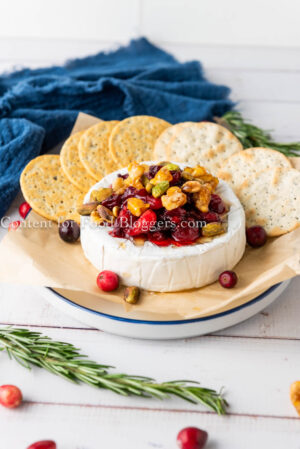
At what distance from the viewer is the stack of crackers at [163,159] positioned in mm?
3330

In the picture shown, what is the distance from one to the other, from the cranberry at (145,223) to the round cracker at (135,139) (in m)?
0.89

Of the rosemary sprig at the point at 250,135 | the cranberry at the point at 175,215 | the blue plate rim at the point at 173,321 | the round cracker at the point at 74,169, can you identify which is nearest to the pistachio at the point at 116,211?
the cranberry at the point at 175,215

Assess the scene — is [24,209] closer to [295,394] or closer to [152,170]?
[152,170]

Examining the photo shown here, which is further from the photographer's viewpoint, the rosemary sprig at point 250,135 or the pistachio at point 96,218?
the rosemary sprig at point 250,135

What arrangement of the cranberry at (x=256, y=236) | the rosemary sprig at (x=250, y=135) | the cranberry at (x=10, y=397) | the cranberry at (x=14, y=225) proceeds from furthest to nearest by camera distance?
the rosemary sprig at (x=250, y=135) → the cranberry at (x=14, y=225) → the cranberry at (x=256, y=236) → the cranberry at (x=10, y=397)

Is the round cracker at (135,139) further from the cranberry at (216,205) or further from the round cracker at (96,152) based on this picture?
the cranberry at (216,205)

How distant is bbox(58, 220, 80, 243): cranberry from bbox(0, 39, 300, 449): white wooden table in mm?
366

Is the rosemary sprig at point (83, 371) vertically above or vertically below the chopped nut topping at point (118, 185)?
below

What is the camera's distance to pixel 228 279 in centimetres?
287

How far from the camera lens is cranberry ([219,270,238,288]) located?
9.40 feet

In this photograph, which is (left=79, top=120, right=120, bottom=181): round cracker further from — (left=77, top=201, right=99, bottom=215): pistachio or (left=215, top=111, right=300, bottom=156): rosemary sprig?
(left=215, top=111, right=300, bottom=156): rosemary sprig

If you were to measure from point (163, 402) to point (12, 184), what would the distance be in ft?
6.04

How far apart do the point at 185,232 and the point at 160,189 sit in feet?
0.83

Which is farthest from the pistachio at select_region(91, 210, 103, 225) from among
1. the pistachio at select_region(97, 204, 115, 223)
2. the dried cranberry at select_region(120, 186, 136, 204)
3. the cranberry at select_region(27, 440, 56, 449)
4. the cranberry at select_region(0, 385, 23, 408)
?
the cranberry at select_region(27, 440, 56, 449)
